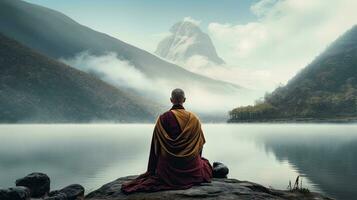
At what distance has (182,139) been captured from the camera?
16547 mm

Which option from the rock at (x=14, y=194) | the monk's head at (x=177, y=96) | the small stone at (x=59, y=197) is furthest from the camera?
the small stone at (x=59, y=197)

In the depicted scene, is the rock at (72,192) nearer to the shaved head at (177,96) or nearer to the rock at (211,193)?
the rock at (211,193)

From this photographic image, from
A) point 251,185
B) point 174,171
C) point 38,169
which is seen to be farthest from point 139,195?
point 38,169

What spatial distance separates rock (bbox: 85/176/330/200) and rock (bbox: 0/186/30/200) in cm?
518

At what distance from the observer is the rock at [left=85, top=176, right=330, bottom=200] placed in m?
15.4

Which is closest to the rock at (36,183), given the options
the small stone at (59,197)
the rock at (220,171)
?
the small stone at (59,197)

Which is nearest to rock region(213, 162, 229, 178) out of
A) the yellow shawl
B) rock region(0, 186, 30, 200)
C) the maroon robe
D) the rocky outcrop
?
the maroon robe

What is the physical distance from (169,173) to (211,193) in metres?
1.73

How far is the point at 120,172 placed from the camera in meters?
45.7

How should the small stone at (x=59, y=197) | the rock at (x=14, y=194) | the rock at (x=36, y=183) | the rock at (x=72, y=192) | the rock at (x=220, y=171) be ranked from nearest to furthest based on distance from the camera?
the rock at (x=220, y=171) → the rock at (x=14, y=194) → the small stone at (x=59, y=197) → the rock at (x=72, y=192) → the rock at (x=36, y=183)

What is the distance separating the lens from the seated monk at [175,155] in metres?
16.4

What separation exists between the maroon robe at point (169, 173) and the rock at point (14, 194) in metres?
7.01

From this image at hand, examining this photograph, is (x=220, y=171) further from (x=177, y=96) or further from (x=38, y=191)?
(x=38, y=191)

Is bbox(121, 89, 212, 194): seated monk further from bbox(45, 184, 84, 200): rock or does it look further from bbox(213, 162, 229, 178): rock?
bbox(45, 184, 84, 200): rock
